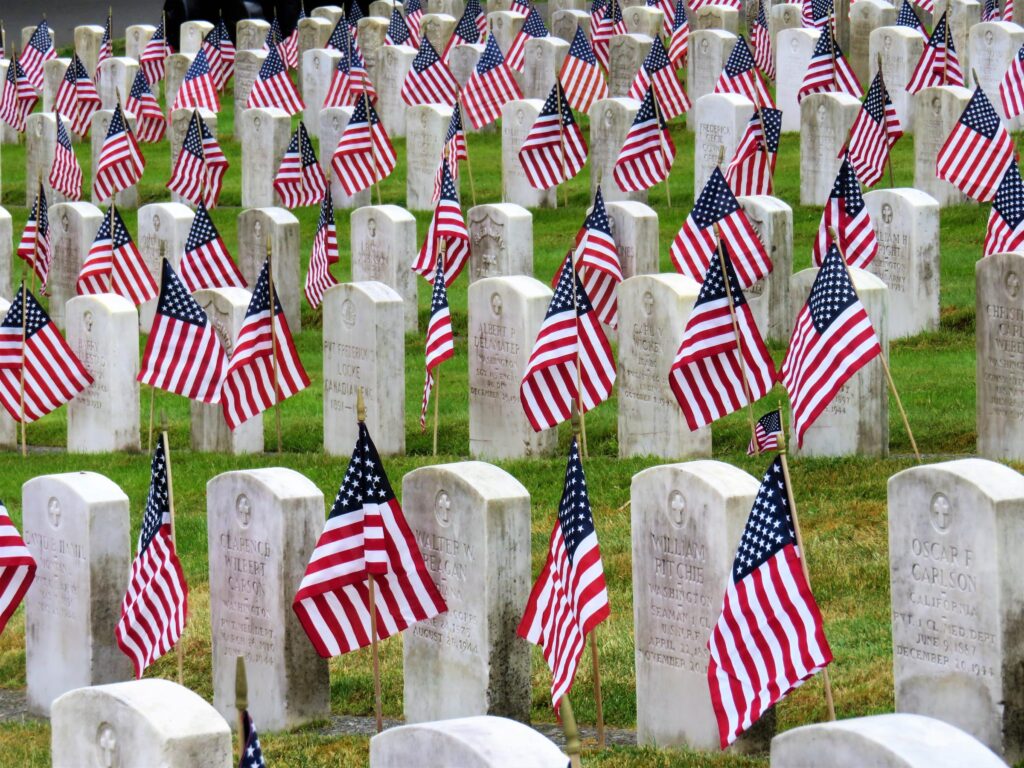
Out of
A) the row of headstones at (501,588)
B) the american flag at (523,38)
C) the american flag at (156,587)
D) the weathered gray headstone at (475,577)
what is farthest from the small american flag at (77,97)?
the weathered gray headstone at (475,577)

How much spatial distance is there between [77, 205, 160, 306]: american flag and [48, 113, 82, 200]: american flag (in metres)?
5.17

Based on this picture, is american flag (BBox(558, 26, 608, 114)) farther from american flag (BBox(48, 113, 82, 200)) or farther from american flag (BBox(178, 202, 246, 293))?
american flag (BBox(178, 202, 246, 293))

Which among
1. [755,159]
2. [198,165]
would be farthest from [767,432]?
[198,165]

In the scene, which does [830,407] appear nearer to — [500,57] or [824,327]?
[824,327]

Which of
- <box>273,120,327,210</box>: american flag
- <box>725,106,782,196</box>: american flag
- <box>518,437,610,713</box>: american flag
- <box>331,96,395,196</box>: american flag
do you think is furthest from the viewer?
<box>273,120,327,210</box>: american flag

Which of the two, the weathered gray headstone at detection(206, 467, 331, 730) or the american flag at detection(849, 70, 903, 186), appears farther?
the american flag at detection(849, 70, 903, 186)

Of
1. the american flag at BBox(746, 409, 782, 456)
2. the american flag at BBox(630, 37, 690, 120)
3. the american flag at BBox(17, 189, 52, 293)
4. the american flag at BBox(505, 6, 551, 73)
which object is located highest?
the american flag at BBox(505, 6, 551, 73)

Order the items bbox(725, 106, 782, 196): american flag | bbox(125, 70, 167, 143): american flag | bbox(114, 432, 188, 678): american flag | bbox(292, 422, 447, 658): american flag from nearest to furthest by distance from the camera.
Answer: bbox(292, 422, 447, 658): american flag < bbox(114, 432, 188, 678): american flag < bbox(725, 106, 782, 196): american flag < bbox(125, 70, 167, 143): american flag

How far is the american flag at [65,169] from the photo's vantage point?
24.7 meters

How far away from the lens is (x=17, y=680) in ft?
41.5

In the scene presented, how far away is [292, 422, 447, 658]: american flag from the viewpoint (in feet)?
33.2

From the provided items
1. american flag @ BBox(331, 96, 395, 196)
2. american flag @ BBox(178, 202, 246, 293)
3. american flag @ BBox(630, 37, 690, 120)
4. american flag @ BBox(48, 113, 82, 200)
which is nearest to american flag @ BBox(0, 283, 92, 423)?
american flag @ BBox(178, 202, 246, 293)

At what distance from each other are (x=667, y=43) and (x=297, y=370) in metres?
15.3

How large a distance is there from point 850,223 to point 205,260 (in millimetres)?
5573
